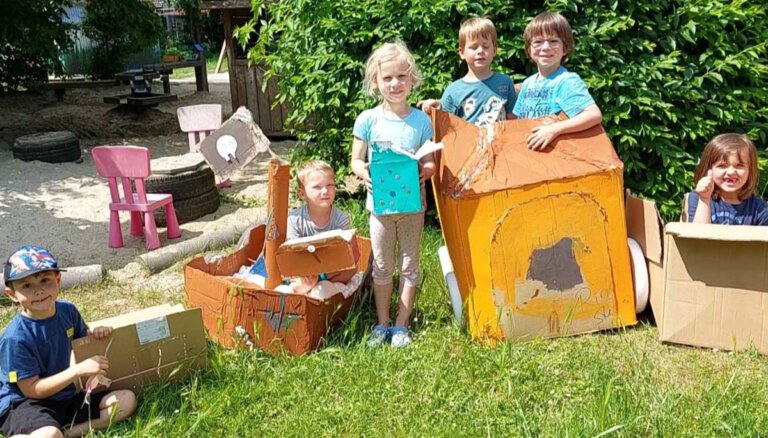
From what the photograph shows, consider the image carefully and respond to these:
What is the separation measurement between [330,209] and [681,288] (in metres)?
1.79

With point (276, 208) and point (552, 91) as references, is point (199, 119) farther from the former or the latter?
point (552, 91)

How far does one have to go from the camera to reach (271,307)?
10.5ft

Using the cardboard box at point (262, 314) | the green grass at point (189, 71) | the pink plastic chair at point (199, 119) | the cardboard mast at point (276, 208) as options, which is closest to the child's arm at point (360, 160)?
the cardboard mast at point (276, 208)

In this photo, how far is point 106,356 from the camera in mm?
2859

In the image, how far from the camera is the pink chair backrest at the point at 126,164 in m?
5.16

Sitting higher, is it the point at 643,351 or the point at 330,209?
the point at 330,209

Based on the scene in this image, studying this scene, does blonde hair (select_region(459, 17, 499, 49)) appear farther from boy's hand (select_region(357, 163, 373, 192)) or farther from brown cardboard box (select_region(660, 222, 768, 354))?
brown cardboard box (select_region(660, 222, 768, 354))

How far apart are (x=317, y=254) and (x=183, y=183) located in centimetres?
285

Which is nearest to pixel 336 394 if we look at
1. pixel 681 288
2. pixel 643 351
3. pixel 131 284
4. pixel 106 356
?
pixel 106 356

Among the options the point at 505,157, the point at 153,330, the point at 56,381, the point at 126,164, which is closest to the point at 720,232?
the point at 505,157

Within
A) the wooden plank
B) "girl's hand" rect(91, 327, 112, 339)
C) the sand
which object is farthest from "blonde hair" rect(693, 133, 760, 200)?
the wooden plank

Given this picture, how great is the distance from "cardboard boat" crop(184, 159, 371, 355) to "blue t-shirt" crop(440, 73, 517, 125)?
1.03 meters

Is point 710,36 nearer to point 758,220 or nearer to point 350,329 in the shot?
point 758,220

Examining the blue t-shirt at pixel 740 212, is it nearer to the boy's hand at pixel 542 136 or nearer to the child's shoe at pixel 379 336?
the boy's hand at pixel 542 136
